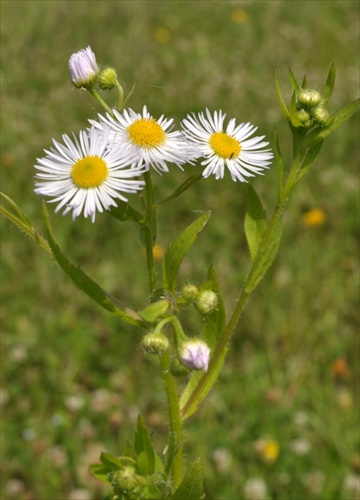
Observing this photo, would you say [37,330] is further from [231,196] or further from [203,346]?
[203,346]

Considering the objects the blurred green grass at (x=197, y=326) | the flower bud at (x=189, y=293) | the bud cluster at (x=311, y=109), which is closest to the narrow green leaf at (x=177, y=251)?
the flower bud at (x=189, y=293)

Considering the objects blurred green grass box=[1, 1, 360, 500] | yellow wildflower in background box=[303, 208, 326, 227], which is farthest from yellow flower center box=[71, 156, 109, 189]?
yellow wildflower in background box=[303, 208, 326, 227]

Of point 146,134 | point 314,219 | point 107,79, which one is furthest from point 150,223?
point 314,219

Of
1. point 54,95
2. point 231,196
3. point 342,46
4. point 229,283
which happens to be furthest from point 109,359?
point 342,46

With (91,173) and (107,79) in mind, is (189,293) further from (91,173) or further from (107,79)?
(107,79)

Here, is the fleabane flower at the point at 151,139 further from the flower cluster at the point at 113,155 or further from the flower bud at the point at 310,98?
the flower bud at the point at 310,98
